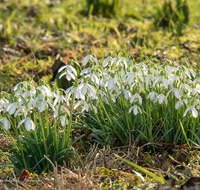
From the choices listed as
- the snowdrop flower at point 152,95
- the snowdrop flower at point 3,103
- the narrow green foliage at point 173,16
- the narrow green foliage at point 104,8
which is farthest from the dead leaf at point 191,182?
the narrow green foliage at point 104,8

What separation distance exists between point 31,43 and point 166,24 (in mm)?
2696

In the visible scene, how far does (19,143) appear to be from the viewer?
5.91 feet

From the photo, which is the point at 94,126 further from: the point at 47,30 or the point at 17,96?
the point at 47,30

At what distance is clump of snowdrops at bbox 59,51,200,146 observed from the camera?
185 cm

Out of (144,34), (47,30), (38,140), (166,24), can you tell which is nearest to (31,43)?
(47,30)

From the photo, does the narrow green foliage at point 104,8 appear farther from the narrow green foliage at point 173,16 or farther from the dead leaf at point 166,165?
the dead leaf at point 166,165

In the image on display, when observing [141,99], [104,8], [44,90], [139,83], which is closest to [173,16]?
[104,8]

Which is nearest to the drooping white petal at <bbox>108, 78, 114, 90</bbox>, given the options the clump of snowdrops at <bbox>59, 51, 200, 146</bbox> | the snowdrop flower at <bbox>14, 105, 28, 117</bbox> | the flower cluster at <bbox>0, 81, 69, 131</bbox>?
the clump of snowdrops at <bbox>59, 51, 200, 146</bbox>

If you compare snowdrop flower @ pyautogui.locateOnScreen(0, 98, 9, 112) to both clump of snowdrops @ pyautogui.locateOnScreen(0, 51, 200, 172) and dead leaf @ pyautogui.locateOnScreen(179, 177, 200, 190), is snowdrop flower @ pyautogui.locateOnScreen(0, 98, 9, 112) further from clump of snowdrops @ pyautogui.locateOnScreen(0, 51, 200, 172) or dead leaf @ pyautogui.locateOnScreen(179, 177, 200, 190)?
dead leaf @ pyautogui.locateOnScreen(179, 177, 200, 190)

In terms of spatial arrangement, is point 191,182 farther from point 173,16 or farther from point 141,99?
point 173,16

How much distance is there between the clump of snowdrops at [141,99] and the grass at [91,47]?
5.2 inches

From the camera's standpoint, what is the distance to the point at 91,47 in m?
4.31

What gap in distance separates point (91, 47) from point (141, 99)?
2613 millimetres

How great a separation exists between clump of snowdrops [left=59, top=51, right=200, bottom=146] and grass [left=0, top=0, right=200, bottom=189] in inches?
5.2
